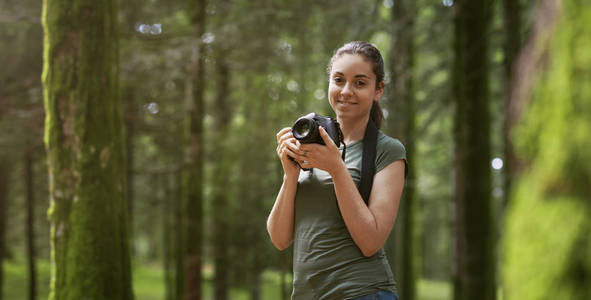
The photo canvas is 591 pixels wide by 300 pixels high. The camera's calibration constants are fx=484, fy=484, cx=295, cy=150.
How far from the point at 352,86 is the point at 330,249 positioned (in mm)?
761

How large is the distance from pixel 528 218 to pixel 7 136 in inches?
458

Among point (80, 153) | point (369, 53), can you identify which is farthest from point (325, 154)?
point (80, 153)

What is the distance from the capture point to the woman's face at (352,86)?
2281 mm

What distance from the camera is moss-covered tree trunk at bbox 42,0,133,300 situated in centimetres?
412

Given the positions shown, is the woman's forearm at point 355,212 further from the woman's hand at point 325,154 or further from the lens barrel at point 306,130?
the lens barrel at point 306,130

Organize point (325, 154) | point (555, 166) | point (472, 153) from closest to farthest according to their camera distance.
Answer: point (555, 166) → point (325, 154) → point (472, 153)

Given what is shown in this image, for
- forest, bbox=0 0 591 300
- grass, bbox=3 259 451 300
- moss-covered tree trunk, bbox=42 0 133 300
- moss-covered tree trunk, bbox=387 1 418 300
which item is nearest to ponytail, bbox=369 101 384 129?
forest, bbox=0 0 591 300

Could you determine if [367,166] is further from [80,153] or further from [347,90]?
[80,153]

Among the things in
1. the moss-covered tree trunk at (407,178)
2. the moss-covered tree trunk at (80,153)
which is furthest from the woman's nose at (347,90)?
the moss-covered tree trunk at (407,178)

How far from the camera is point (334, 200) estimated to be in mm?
2168

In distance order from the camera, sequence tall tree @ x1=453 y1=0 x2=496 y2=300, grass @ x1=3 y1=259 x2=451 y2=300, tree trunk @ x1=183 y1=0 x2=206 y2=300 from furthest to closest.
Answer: grass @ x1=3 y1=259 x2=451 y2=300
tree trunk @ x1=183 y1=0 x2=206 y2=300
tall tree @ x1=453 y1=0 x2=496 y2=300

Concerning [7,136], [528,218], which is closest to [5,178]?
[7,136]

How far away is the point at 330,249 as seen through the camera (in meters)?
2.12

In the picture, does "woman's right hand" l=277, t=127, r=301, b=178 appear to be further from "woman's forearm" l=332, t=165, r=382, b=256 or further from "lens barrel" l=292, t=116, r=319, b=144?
"woman's forearm" l=332, t=165, r=382, b=256
